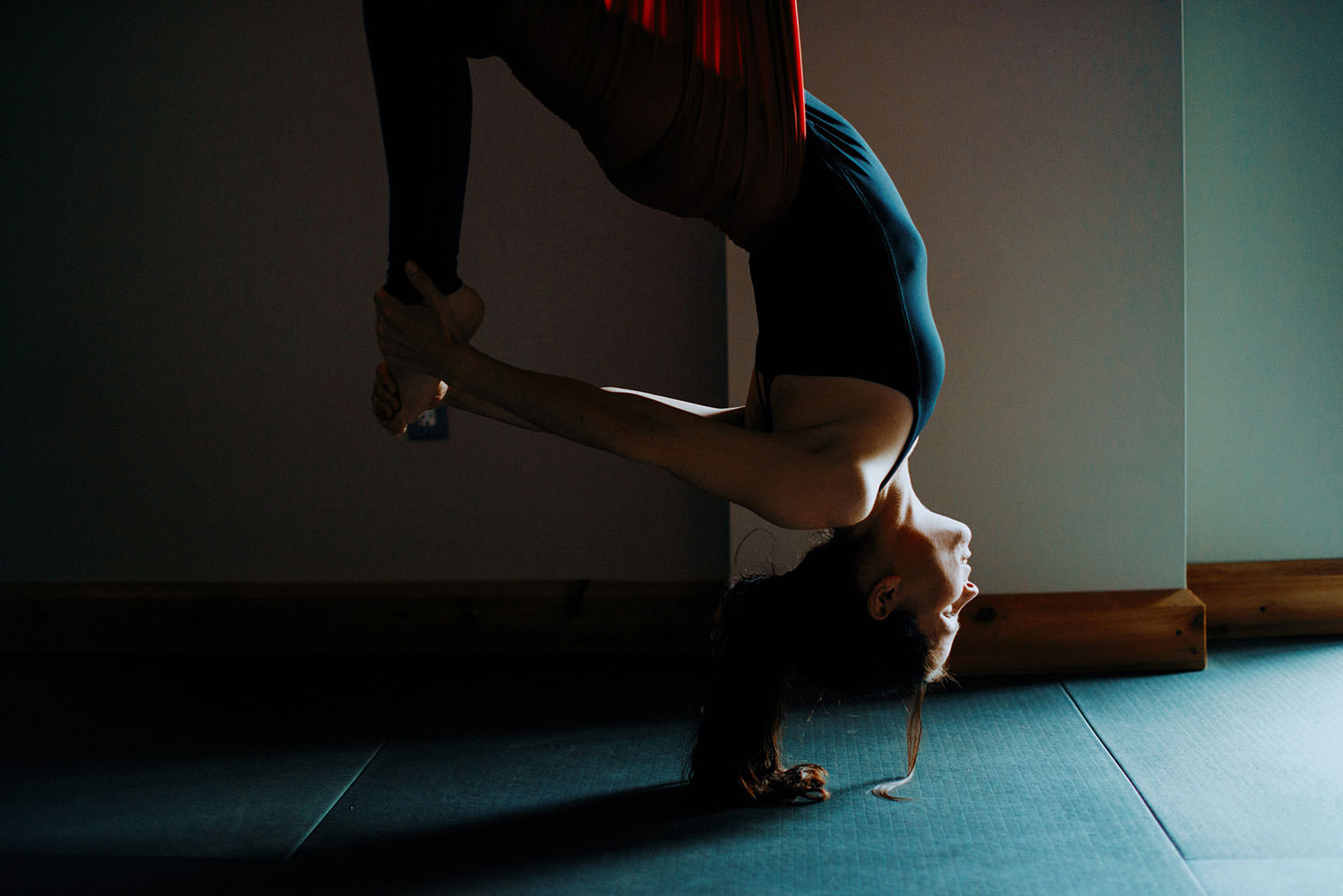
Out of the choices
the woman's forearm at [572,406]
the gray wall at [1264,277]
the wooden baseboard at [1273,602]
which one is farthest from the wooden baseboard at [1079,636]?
the woman's forearm at [572,406]

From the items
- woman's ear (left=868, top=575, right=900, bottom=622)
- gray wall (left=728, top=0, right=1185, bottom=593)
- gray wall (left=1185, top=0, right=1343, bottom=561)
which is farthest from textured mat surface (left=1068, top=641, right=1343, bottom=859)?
woman's ear (left=868, top=575, right=900, bottom=622)

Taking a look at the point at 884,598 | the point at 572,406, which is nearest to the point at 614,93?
the point at 572,406

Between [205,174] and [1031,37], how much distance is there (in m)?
2.48

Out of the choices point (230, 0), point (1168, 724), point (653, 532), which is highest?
point (230, 0)

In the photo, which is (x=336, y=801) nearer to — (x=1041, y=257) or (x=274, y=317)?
(x=274, y=317)

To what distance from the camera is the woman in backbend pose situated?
124 centimetres

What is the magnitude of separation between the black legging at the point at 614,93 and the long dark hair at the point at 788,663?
83cm

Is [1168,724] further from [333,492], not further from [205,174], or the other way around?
[205,174]

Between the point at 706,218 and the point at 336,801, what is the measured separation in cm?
146

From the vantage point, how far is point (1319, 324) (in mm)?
2996

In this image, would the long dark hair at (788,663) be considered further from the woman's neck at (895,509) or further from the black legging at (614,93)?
the black legging at (614,93)

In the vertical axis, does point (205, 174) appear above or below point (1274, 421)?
above

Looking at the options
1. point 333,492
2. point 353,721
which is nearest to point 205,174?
point 333,492

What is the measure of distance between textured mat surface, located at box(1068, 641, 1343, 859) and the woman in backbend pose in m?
1.05
